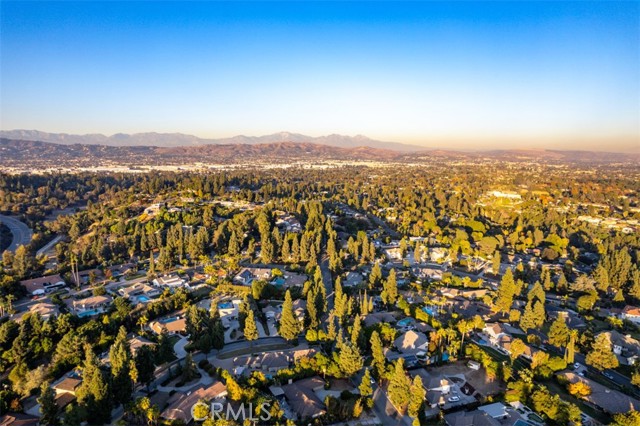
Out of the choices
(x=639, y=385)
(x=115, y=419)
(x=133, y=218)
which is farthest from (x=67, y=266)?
(x=639, y=385)

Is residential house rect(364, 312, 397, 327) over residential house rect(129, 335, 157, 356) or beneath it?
beneath

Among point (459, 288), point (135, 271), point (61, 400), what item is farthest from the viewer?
point (135, 271)

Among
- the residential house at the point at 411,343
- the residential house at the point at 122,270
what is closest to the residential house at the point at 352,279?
the residential house at the point at 411,343

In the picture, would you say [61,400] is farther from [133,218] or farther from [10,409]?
[133,218]

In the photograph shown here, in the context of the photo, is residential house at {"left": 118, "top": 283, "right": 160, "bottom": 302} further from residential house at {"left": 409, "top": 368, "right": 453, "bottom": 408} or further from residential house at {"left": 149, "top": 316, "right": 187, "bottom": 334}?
residential house at {"left": 409, "top": 368, "right": 453, "bottom": 408}

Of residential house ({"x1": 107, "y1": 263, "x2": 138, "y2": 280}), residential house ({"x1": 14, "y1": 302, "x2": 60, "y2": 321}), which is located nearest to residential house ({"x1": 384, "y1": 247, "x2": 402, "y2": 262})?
residential house ({"x1": 107, "y1": 263, "x2": 138, "y2": 280})

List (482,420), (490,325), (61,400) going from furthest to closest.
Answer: (490,325)
(61,400)
(482,420)
